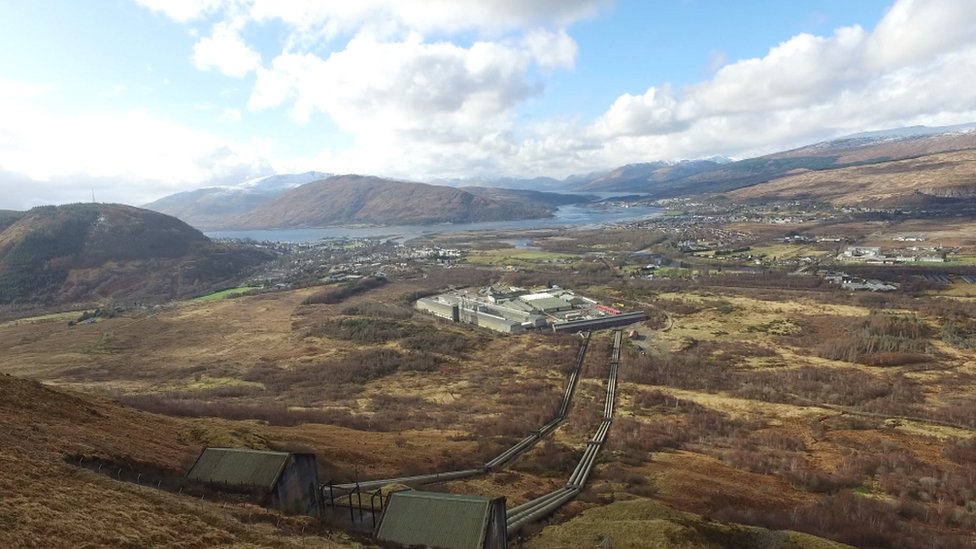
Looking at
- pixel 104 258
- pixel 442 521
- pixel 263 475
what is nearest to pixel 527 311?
pixel 263 475

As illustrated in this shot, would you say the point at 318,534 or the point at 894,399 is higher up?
the point at 318,534

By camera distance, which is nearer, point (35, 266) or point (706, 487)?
point (706, 487)

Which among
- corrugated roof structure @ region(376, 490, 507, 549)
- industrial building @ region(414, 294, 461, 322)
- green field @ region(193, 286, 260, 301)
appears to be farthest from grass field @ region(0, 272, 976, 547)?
green field @ region(193, 286, 260, 301)

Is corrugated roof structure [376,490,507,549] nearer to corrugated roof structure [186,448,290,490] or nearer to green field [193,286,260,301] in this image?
corrugated roof structure [186,448,290,490]

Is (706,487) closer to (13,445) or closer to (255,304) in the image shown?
(13,445)

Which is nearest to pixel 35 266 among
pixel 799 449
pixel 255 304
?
pixel 255 304

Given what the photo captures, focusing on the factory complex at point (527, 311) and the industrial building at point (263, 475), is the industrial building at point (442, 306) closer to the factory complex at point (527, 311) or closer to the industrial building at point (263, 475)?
the factory complex at point (527, 311)

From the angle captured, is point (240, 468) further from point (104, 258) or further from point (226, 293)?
point (104, 258)

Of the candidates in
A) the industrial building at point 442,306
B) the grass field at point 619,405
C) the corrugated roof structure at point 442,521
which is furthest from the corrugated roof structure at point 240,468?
the industrial building at point 442,306
